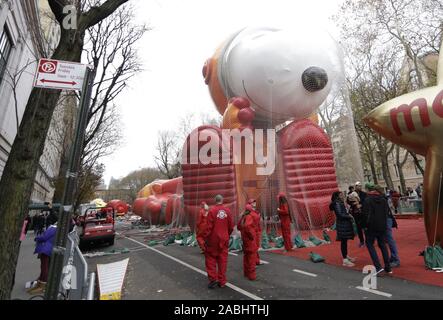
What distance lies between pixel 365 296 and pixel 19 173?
5.22 m

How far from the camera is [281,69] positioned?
10680mm

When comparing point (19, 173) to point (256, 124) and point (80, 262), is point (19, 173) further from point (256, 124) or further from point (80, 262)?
point (256, 124)

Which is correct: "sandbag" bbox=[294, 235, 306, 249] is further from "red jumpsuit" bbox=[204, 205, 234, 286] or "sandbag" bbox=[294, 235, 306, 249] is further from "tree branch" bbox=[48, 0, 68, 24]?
"tree branch" bbox=[48, 0, 68, 24]

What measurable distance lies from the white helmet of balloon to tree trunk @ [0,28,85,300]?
7.75m

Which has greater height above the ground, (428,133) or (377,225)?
(428,133)

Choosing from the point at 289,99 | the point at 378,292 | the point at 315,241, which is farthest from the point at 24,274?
the point at 289,99

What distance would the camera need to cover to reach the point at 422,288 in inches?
202

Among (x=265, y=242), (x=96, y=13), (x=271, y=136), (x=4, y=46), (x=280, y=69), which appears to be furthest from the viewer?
(x=4, y=46)

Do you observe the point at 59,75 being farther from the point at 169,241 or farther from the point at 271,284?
the point at 169,241

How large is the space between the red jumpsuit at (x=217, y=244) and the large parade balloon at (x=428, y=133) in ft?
14.2

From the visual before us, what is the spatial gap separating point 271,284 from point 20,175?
15.0 ft
